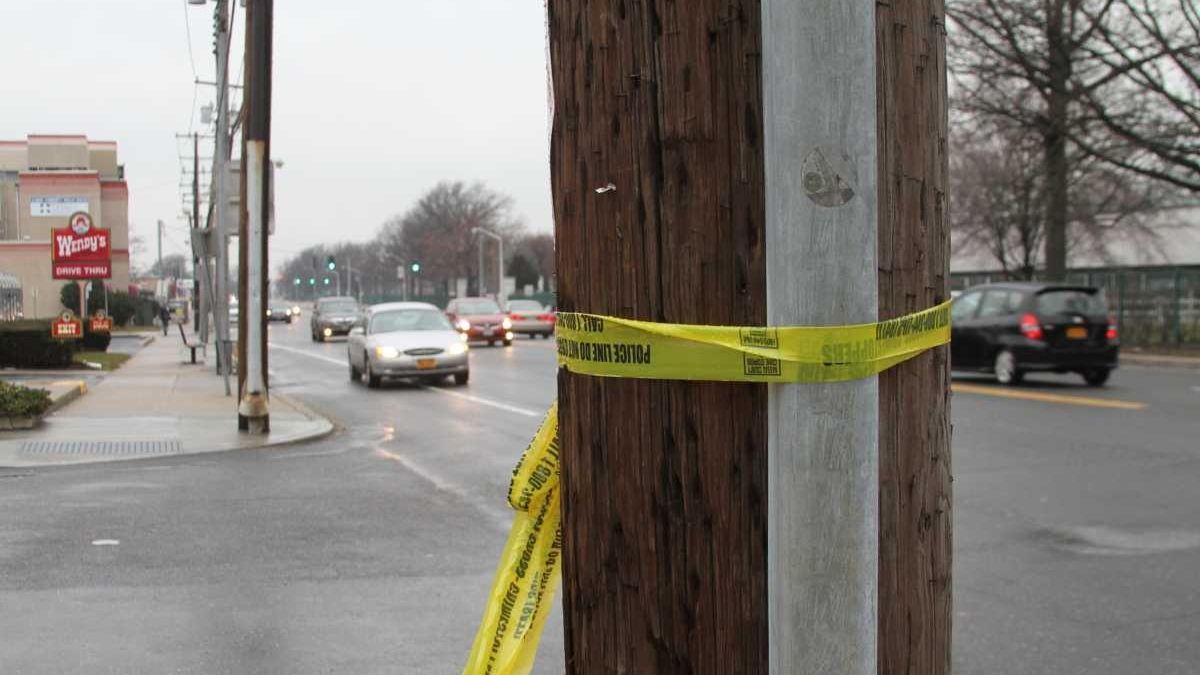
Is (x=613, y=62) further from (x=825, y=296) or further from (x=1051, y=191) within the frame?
(x=1051, y=191)

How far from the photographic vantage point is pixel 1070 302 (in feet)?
59.1

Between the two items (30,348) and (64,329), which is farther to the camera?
(64,329)

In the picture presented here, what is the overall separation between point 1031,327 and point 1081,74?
38.1 feet

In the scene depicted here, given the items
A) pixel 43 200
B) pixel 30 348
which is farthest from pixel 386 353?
pixel 43 200

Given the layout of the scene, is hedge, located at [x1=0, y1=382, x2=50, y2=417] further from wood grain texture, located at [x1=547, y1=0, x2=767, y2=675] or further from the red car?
the red car

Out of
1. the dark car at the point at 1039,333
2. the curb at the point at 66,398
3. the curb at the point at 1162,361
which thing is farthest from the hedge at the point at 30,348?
the curb at the point at 1162,361

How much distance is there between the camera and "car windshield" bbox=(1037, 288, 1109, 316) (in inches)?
698

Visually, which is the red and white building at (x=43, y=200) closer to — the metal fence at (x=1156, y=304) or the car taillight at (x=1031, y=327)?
the metal fence at (x=1156, y=304)

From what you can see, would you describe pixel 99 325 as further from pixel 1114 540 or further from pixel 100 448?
pixel 1114 540

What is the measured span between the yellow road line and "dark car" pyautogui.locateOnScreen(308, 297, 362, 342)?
30382mm

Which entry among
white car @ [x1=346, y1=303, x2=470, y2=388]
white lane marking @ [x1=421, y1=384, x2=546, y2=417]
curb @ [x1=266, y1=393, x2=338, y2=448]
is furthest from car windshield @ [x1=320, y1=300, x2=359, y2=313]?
curb @ [x1=266, y1=393, x2=338, y2=448]

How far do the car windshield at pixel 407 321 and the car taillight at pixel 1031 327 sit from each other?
10.3m

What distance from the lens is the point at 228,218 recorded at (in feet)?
58.1

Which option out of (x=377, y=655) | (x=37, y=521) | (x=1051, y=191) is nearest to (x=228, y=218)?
(x=37, y=521)
